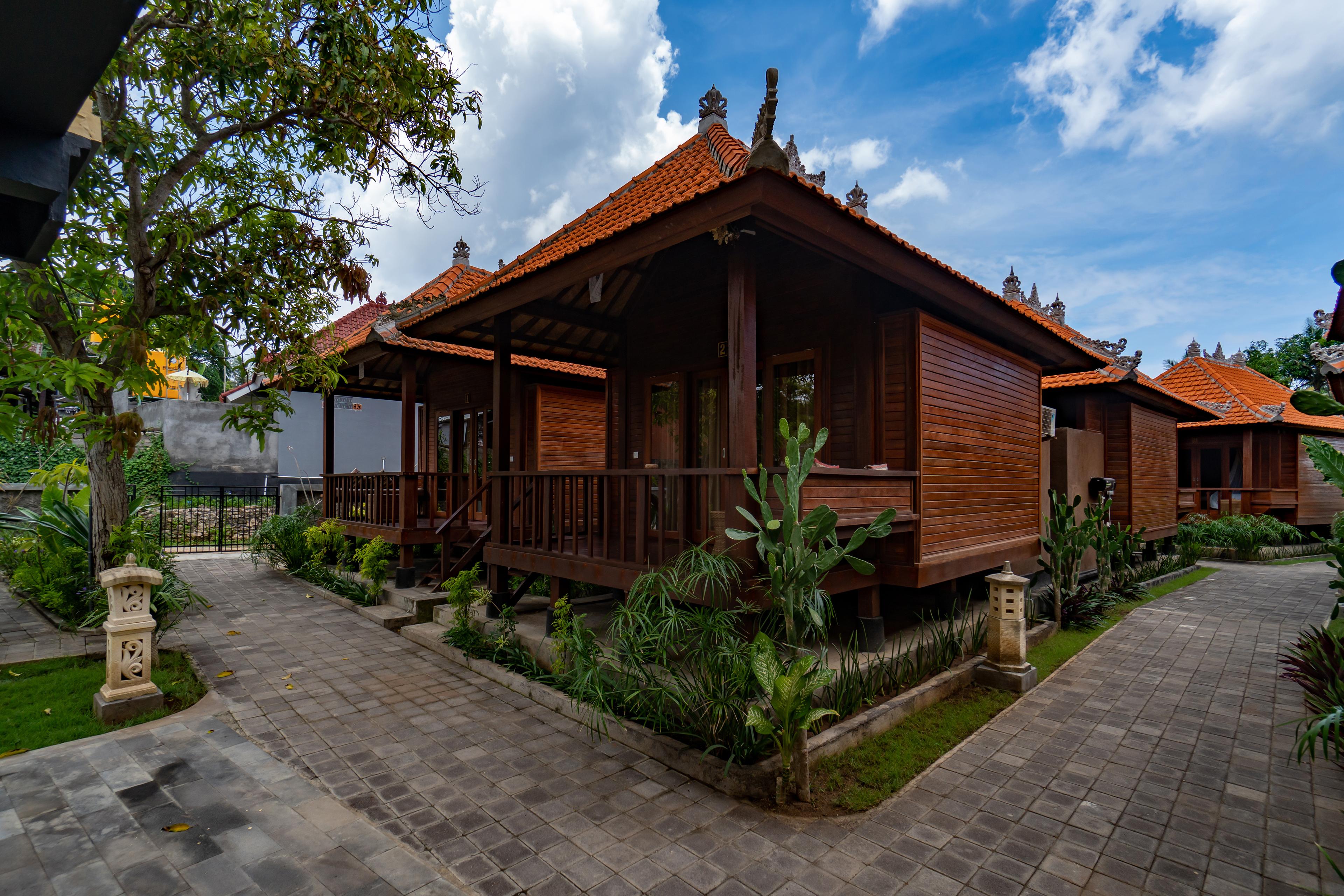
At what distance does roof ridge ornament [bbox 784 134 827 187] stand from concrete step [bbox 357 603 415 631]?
6.37 metres

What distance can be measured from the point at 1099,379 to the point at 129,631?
13.7 metres

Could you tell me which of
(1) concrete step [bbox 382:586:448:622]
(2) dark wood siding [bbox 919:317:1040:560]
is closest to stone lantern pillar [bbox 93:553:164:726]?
(1) concrete step [bbox 382:586:448:622]

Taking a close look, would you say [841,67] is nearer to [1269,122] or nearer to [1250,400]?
[1269,122]

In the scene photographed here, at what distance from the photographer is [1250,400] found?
17.1 metres

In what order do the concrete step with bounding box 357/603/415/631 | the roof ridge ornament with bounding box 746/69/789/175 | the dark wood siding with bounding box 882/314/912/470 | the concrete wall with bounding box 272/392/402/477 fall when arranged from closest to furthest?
the roof ridge ornament with bounding box 746/69/789/175 → the dark wood siding with bounding box 882/314/912/470 → the concrete step with bounding box 357/603/415/631 → the concrete wall with bounding box 272/392/402/477

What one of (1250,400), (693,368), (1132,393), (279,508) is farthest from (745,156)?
(1250,400)

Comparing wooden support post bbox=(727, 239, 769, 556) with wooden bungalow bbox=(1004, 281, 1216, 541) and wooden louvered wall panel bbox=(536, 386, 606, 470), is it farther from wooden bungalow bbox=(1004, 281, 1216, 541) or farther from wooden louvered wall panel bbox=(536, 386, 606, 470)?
wooden bungalow bbox=(1004, 281, 1216, 541)

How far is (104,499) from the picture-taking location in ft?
19.9

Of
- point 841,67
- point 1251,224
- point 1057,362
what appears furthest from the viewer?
point 1251,224

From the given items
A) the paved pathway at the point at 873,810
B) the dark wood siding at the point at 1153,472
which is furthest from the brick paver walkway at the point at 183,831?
the dark wood siding at the point at 1153,472

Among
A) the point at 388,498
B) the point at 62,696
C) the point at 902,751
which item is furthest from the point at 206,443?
the point at 902,751

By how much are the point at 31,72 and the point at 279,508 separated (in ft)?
49.3

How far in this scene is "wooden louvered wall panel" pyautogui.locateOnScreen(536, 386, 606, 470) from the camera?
435 inches

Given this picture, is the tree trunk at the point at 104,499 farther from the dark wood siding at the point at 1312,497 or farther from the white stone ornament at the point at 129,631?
the dark wood siding at the point at 1312,497
